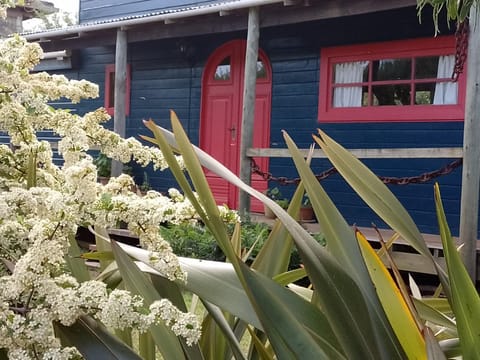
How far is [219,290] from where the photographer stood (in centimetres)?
141

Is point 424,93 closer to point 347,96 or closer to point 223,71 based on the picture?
point 347,96

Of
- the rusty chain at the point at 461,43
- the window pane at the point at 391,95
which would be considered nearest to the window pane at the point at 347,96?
the window pane at the point at 391,95

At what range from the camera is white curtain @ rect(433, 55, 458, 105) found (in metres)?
7.22

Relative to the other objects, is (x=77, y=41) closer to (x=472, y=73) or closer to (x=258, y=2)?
(x=258, y=2)

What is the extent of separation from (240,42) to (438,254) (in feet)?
15.4

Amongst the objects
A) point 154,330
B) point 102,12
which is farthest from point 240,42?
point 154,330

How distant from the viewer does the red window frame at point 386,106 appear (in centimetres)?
725

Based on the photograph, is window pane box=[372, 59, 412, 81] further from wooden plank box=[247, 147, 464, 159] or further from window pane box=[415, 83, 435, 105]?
wooden plank box=[247, 147, 464, 159]

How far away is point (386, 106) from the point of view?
7.79 m

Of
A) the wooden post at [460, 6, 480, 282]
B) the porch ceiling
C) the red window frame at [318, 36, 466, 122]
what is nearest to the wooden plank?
the wooden post at [460, 6, 480, 282]

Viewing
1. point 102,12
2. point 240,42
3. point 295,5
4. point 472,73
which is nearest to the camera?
point 472,73

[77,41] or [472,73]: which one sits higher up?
[77,41]

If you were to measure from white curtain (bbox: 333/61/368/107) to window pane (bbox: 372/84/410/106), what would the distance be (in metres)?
0.21

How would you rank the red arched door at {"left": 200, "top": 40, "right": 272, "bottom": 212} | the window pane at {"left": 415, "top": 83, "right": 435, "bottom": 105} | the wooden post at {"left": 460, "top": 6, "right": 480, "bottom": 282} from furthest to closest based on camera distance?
1. the red arched door at {"left": 200, "top": 40, "right": 272, "bottom": 212}
2. the window pane at {"left": 415, "top": 83, "right": 435, "bottom": 105}
3. the wooden post at {"left": 460, "top": 6, "right": 480, "bottom": 282}
